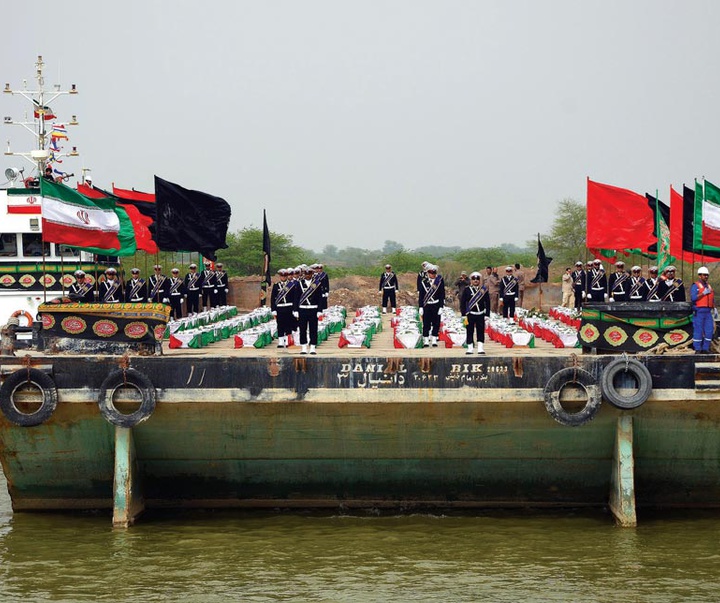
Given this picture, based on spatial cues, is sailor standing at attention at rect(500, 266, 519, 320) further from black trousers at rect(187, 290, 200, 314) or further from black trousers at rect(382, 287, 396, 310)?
black trousers at rect(187, 290, 200, 314)

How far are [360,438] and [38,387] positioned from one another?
525cm

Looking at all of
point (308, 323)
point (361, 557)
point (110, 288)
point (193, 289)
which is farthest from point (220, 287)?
point (361, 557)

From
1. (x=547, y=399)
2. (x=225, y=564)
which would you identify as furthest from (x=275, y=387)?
(x=547, y=399)

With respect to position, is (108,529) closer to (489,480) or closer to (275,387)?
(275,387)

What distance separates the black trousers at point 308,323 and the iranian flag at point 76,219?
471 centimetres

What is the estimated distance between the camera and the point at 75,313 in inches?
755

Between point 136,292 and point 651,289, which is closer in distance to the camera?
point 651,289

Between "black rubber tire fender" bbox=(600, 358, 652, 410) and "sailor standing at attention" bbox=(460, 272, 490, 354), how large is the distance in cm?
268

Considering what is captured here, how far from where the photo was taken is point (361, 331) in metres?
23.5

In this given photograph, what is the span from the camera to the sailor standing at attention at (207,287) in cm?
3007

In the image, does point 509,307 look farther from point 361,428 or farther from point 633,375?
point 361,428

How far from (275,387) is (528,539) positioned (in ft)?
15.2

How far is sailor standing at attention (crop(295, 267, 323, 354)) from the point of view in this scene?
66.3ft

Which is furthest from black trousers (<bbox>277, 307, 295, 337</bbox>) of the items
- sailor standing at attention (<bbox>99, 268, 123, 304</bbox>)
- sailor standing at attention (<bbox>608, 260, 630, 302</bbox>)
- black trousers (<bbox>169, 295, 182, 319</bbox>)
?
sailor standing at attention (<bbox>608, 260, 630, 302</bbox>)
